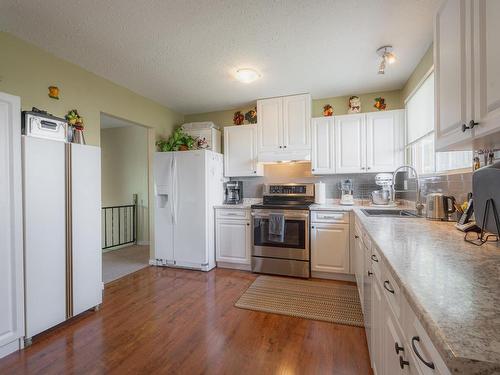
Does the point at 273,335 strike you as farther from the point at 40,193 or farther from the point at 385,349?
the point at 40,193

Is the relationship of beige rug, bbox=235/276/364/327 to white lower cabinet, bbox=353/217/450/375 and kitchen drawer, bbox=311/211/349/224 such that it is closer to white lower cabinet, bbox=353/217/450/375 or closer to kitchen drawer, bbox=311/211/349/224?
kitchen drawer, bbox=311/211/349/224

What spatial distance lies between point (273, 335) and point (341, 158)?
91.3 inches

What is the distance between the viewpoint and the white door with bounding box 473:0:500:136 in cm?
92

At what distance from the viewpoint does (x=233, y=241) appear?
353 cm

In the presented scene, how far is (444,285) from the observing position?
74 cm

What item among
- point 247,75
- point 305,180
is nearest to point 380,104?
point 305,180

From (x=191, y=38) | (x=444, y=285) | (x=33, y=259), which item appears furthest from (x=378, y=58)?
(x=33, y=259)

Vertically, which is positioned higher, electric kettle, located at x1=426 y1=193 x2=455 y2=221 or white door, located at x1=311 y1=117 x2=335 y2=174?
white door, located at x1=311 y1=117 x2=335 y2=174

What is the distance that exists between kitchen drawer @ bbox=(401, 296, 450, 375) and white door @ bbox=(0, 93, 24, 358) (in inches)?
92.6

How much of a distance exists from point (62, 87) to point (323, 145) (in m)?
3.02

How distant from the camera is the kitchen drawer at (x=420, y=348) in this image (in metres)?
0.55

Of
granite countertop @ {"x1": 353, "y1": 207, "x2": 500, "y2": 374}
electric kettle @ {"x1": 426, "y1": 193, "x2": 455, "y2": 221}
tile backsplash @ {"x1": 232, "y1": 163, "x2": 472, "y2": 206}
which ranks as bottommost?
granite countertop @ {"x1": 353, "y1": 207, "x2": 500, "y2": 374}

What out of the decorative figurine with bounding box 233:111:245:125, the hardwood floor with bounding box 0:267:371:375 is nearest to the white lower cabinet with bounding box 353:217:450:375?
the hardwood floor with bounding box 0:267:371:375

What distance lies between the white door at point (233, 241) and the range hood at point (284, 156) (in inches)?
36.7
